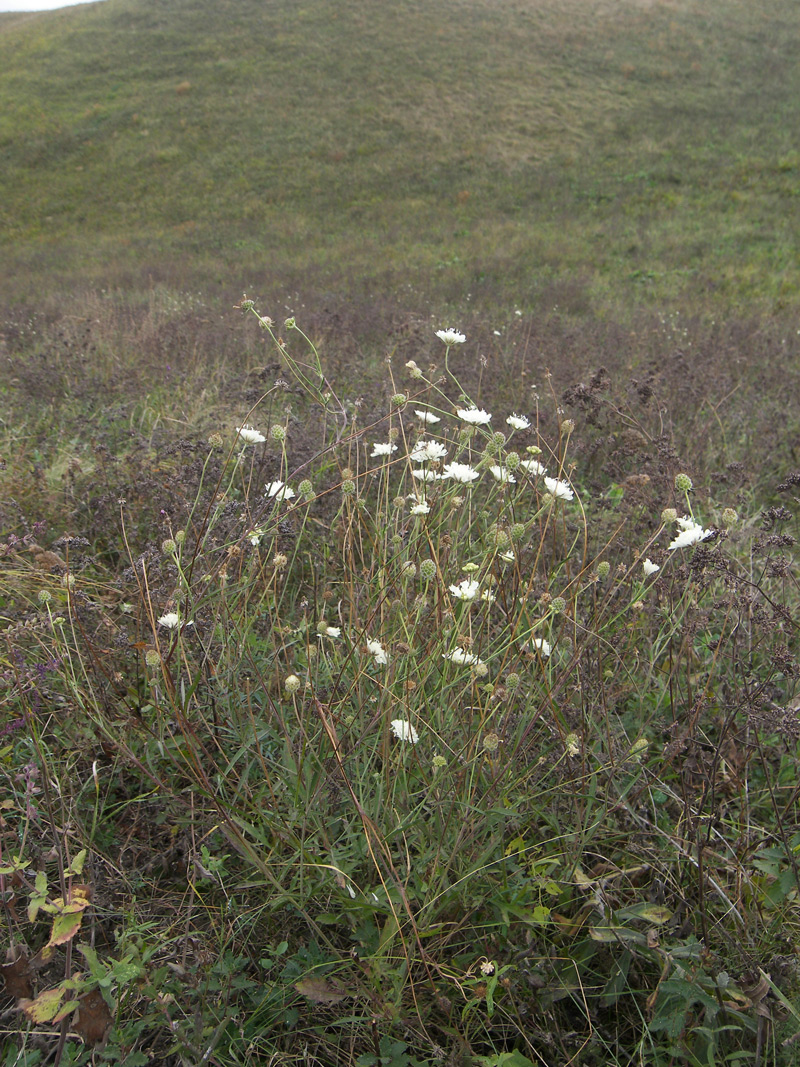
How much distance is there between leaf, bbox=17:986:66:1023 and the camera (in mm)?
1012

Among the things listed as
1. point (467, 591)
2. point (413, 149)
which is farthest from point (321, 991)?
point (413, 149)

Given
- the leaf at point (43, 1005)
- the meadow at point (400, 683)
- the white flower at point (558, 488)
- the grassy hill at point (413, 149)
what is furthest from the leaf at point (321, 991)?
the grassy hill at point (413, 149)

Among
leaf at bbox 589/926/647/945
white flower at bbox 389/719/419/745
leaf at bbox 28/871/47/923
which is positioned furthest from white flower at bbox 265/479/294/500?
leaf at bbox 589/926/647/945

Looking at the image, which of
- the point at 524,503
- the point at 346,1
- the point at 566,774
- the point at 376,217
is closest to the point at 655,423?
the point at 524,503

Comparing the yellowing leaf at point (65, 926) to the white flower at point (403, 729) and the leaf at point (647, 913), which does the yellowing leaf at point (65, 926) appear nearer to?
the white flower at point (403, 729)

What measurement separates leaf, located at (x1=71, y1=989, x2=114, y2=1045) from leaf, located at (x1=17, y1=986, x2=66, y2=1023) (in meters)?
0.05

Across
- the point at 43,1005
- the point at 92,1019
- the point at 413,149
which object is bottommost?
the point at 413,149

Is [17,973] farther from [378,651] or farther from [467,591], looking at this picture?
[467,591]

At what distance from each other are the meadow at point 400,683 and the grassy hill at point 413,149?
11.3ft

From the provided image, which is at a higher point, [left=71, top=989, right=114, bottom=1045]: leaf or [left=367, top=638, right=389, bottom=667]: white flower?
[left=367, top=638, right=389, bottom=667]: white flower

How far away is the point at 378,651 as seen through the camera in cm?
159

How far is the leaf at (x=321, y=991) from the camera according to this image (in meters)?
1.22

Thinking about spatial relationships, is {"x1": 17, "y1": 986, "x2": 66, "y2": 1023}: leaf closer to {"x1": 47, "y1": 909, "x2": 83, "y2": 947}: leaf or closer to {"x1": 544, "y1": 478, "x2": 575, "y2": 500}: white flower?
{"x1": 47, "y1": 909, "x2": 83, "y2": 947}: leaf

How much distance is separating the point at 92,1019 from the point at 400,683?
2.78ft
